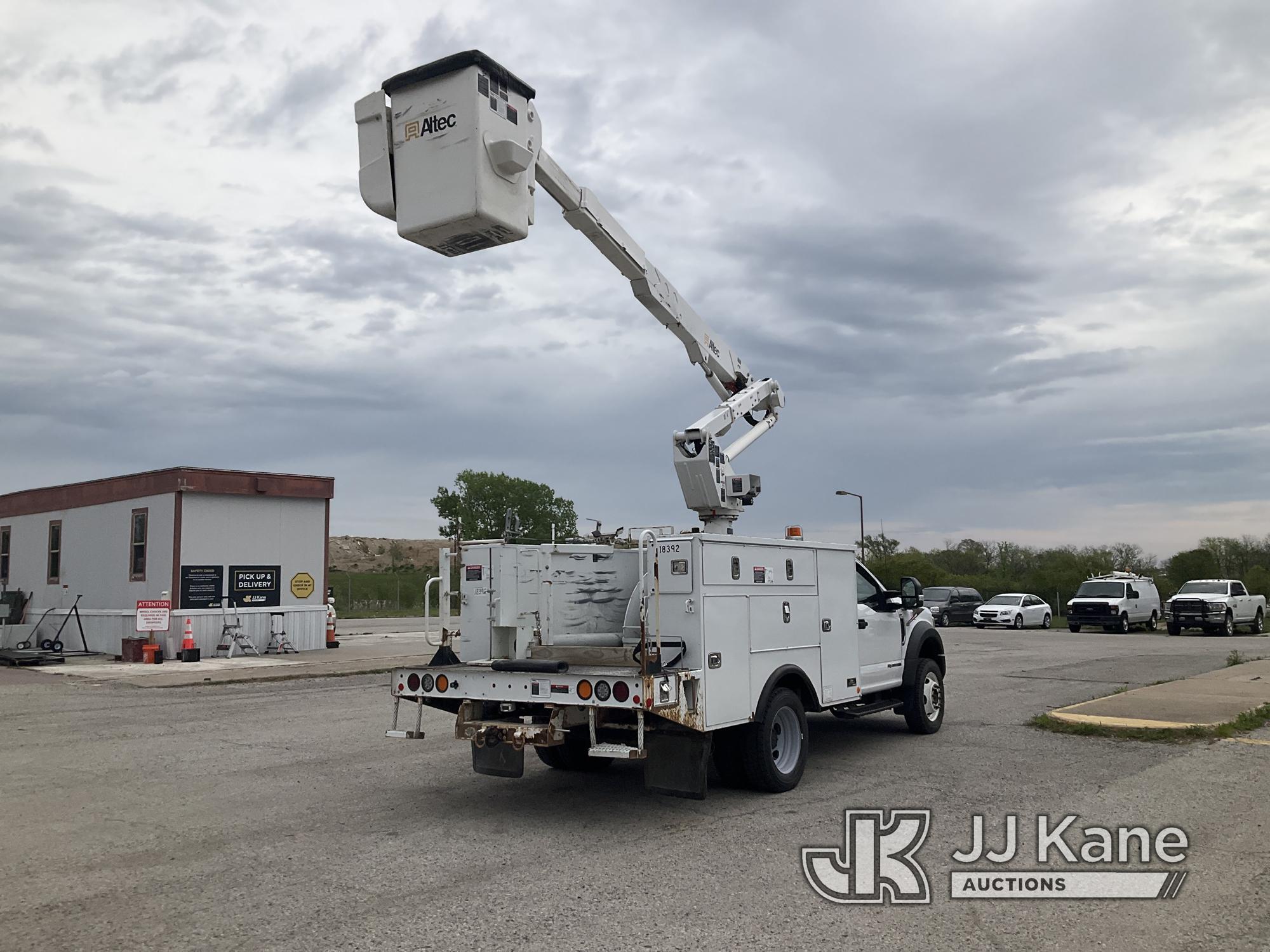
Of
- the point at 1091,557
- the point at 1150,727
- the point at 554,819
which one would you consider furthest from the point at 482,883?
the point at 1091,557

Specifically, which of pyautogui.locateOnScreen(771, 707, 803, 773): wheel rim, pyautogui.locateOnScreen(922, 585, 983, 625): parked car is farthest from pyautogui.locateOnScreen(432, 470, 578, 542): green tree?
pyautogui.locateOnScreen(771, 707, 803, 773): wheel rim

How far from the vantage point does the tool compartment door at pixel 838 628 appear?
874 cm

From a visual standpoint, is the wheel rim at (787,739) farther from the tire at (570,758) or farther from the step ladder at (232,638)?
the step ladder at (232,638)

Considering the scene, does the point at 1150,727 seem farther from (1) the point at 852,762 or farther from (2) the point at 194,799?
(2) the point at 194,799

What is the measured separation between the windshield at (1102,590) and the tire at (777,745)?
2911 cm

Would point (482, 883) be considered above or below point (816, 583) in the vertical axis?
below

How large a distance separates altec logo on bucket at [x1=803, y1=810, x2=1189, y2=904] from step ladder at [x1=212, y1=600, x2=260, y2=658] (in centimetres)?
1857

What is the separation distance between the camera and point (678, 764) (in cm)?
692

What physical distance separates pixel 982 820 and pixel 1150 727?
4.92 m

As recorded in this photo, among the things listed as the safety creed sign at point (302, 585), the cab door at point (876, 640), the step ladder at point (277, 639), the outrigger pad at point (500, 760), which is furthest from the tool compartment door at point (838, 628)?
the safety creed sign at point (302, 585)

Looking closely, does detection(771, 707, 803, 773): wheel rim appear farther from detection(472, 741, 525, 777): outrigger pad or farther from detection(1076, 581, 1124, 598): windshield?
detection(1076, 581, 1124, 598): windshield

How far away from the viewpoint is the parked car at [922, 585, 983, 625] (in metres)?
39.4

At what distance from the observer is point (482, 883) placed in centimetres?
566

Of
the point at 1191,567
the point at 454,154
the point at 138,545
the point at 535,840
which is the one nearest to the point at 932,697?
the point at 535,840
